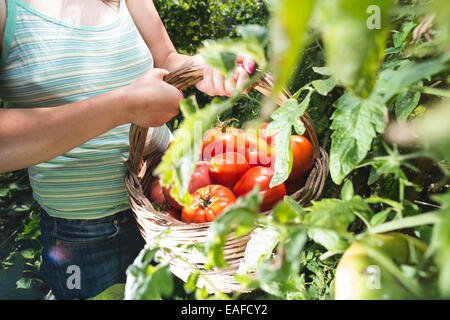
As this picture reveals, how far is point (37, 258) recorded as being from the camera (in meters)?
1.31

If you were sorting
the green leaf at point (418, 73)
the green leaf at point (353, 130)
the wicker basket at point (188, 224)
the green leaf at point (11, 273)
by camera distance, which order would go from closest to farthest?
the green leaf at point (418, 73)
the green leaf at point (353, 130)
the wicker basket at point (188, 224)
the green leaf at point (11, 273)

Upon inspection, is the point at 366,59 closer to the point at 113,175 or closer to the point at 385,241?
the point at 385,241

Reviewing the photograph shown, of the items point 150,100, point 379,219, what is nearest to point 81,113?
point 150,100

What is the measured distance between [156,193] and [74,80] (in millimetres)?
344

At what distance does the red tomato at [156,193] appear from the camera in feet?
2.64

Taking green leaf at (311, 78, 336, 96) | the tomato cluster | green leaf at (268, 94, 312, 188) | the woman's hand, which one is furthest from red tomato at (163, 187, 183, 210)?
green leaf at (311, 78, 336, 96)

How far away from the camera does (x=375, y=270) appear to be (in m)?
0.23

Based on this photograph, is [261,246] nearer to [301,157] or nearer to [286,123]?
[286,123]

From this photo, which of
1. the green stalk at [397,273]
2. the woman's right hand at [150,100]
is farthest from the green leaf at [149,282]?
the woman's right hand at [150,100]

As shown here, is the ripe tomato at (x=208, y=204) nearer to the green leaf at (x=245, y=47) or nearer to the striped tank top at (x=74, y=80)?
the striped tank top at (x=74, y=80)

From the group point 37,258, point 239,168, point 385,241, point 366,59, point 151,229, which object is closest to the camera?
point 366,59

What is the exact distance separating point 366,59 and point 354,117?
211 mm

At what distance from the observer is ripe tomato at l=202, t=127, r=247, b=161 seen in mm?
870

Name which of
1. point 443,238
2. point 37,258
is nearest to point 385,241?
point 443,238
